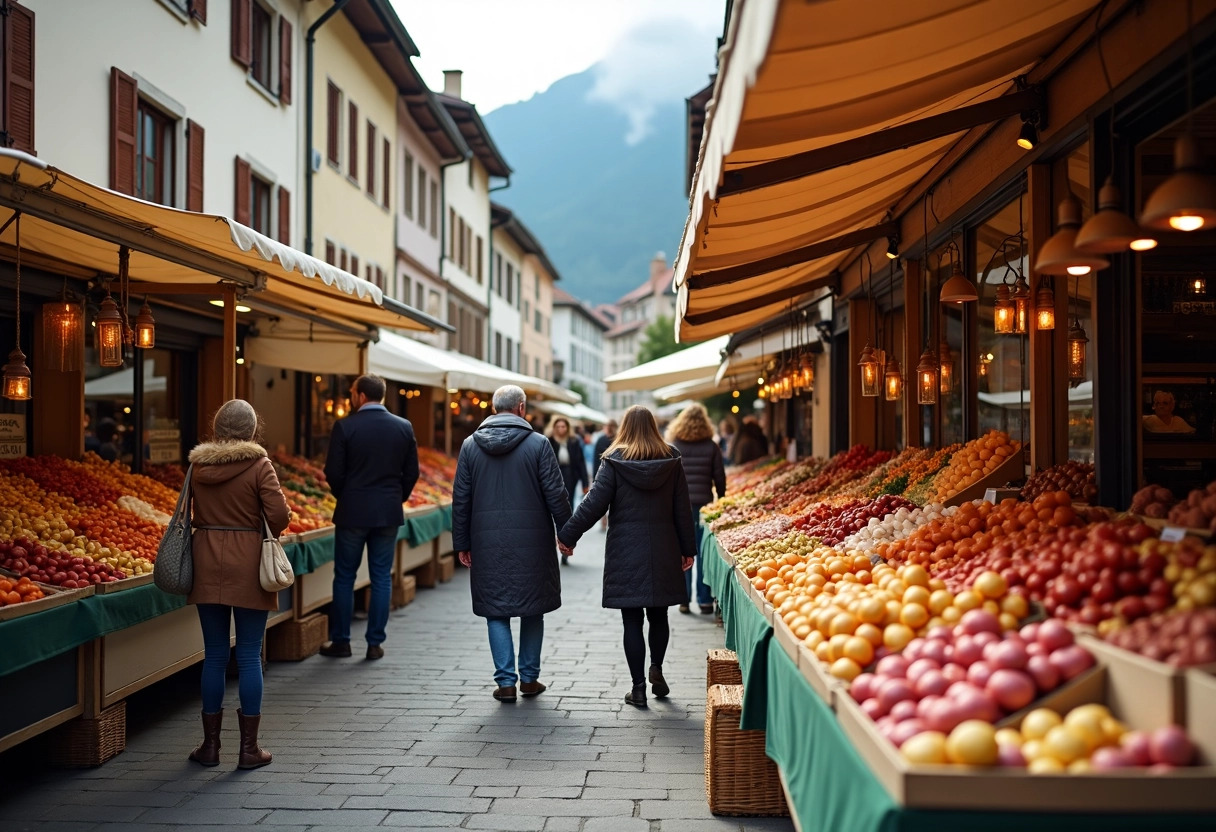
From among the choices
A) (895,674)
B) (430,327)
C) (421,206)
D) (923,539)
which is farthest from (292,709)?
(421,206)

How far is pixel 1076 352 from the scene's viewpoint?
5.85m

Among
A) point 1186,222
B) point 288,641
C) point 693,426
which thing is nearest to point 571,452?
point 693,426

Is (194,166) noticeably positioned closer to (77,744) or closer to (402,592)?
(402,592)

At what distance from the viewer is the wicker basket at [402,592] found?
36.1ft

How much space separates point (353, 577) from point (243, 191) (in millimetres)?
7753

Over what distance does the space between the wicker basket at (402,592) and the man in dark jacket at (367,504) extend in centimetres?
229

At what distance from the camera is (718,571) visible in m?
7.83

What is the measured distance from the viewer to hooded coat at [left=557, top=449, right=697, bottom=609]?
6.78 meters

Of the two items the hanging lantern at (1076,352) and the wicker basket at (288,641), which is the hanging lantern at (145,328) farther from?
the hanging lantern at (1076,352)

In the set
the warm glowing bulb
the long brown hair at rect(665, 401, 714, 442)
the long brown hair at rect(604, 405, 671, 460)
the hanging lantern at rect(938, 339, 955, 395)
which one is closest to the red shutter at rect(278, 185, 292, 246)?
the long brown hair at rect(665, 401, 714, 442)

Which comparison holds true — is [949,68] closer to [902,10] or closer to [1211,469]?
[902,10]

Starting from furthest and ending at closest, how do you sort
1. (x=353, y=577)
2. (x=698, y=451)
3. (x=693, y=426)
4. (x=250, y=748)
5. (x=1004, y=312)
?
1. (x=698, y=451)
2. (x=693, y=426)
3. (x=353, y=577)
4. (x=1004, y=312)
5. (x=250, y=748)

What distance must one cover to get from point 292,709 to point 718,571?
314cm

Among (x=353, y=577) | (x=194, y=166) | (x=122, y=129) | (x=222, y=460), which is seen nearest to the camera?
(x=222, y=460)
